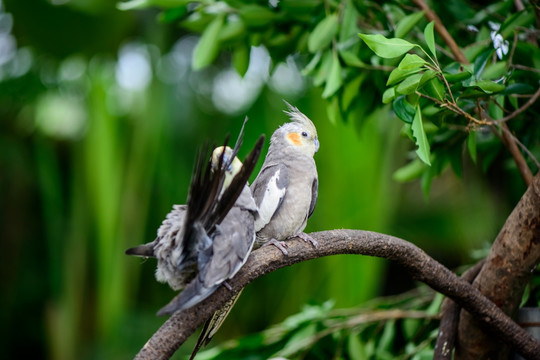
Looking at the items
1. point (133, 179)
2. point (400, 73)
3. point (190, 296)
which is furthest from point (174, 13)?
point (133, 179)

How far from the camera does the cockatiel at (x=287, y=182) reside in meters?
0.68

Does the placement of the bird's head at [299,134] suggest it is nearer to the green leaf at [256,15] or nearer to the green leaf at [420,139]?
the green leaf at [420,139]

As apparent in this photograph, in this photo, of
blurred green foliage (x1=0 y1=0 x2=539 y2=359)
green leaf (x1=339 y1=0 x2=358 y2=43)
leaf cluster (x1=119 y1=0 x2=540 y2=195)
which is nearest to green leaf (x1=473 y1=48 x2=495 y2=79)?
leaf cluster (x1=119 y1=0 x2=540 y2=195)

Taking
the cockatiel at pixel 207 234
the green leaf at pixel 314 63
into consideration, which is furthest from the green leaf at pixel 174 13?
the cockatiel at pixel 207 234

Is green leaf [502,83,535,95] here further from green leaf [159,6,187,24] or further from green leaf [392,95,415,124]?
green leaf [159,6,187,24]

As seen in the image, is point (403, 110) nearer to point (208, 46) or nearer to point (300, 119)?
point (300, 119)

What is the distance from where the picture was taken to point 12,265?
2.96 metres

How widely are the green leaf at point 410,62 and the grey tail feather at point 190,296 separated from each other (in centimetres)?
29

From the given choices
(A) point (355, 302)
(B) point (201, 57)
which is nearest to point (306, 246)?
(B) point (201, 57)

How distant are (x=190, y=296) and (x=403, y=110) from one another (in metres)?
0.32

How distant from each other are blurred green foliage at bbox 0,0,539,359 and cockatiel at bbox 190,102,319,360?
2.13 feet

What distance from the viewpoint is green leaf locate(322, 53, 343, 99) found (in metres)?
0.78

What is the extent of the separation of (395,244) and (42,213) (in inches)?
112

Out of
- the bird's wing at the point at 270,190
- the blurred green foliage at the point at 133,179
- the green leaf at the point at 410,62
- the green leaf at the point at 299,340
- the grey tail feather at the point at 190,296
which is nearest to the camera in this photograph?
the grey tail feather at the point at 190,296
